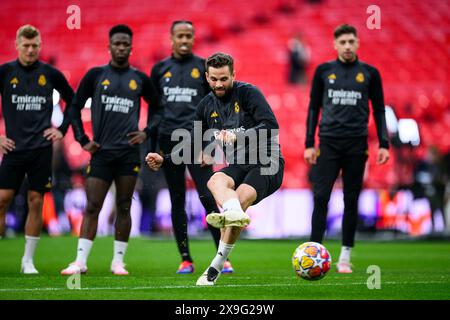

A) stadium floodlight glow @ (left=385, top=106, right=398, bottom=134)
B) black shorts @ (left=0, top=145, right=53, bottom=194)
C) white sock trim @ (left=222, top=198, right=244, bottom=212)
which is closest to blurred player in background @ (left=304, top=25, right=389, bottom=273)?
white sock trim @ (left=222, top=198, right=244, bottom=212)

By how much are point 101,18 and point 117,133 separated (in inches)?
654

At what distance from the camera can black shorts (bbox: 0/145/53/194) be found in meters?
8.44

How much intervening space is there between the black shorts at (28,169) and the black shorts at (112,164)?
1.47 feet

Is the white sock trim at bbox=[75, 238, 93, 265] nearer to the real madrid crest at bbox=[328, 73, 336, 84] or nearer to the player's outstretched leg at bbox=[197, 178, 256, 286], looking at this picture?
the player's outstretched leg at bbox=[197, 178, 256, 286]

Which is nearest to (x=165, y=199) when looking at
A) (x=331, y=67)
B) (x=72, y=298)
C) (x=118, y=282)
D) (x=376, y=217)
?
(x=376, y=217)

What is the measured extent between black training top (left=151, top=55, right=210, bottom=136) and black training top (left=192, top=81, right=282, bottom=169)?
166cm

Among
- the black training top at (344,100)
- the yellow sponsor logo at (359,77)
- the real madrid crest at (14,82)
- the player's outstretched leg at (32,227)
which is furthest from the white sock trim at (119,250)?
the yellow sponsor logo at (359,77)

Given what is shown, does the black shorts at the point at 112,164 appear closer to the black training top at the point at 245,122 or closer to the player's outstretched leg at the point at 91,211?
the player's outstretched leg at the point at 91,211

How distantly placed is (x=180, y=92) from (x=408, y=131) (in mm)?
10007

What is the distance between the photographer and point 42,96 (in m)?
8.58

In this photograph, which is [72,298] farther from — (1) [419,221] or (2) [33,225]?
(1) [419,221]

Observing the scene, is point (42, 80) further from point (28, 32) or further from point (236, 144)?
point (236, 144)

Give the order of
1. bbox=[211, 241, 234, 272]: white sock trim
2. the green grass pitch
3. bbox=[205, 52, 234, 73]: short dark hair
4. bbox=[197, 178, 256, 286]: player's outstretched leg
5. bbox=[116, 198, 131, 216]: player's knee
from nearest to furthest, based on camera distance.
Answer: the green grass pitch, bbox=[197, 178, 256, 286]: player's outstretched leg, bbox=[211, 241, 234, 272]: white sock trim, bbox=[205, 52, 234, 73]: short dark hair, bbox=[116, 198, 131, 216]: player's knee

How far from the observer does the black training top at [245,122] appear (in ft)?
23.0
